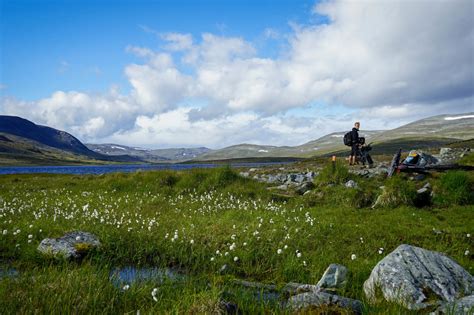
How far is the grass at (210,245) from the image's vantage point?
5301 millimetres

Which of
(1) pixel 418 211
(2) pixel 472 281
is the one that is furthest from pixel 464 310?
(1) pixel 418 211

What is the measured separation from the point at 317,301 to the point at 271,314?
72cm

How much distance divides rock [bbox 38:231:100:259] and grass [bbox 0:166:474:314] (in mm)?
218

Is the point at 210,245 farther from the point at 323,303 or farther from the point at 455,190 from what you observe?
the point at 455,190

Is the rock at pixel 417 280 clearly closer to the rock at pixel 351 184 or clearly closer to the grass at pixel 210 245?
the grass at pixel 210 245

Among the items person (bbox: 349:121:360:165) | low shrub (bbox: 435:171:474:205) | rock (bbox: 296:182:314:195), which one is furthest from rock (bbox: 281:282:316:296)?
person (bbox: 349:121:360:165)

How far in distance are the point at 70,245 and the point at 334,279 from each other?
20.8 ft

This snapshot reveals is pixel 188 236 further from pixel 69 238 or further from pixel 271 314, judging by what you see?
pixel 271 314

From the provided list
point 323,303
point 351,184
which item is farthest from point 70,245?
point 351,184

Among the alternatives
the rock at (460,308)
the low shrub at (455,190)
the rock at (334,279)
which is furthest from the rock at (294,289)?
the low shrub at (455,190)

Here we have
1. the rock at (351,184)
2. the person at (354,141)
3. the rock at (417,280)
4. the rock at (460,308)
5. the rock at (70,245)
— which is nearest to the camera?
the rock at (460,308)

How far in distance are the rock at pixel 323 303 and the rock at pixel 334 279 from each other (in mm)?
1225

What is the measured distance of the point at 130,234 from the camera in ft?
33.2

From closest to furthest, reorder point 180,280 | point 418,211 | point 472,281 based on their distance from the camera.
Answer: point 472,281, point 180,280, point 418,211
